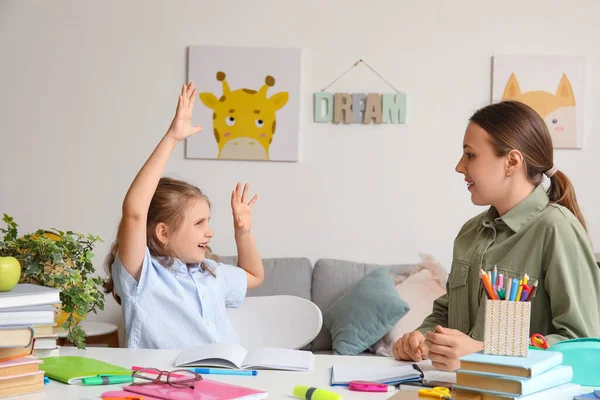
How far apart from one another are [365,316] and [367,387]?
6.29ft

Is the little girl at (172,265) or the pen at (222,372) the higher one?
the little girl at (172,265)

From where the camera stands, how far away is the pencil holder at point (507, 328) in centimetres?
130

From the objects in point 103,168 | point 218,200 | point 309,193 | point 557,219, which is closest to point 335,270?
point 309,193

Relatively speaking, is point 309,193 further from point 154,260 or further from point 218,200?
point 154,260

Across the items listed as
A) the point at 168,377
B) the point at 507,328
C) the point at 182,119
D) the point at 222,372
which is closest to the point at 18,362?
the point at 168,377

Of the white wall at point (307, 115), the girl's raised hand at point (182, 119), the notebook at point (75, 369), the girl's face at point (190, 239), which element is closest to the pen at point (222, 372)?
the notebook at point (75, 369)

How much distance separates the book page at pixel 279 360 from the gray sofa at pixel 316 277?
1.87 meters

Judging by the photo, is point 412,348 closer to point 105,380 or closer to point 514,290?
point 514,290

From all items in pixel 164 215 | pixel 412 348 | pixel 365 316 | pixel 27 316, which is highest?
pixel 164 215

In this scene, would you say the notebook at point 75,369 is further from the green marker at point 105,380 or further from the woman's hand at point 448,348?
the woman's hand at point 448,348

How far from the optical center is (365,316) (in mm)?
3336

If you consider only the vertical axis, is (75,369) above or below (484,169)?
below

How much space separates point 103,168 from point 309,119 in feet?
3.54

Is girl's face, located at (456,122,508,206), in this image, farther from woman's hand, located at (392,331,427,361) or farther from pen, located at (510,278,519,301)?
pen, located at (510,278,519,301)
